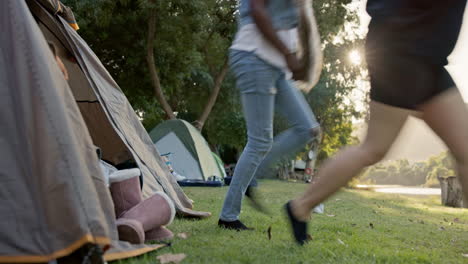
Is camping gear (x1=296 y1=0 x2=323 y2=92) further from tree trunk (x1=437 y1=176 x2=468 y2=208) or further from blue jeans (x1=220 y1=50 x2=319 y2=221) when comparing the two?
tree trunk (x1=437 y1=176 x2=468 y2=208)

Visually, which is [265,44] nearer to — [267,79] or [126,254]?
[267,79]

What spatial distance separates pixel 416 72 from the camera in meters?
2.12

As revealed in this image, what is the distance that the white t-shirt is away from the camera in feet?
9.69

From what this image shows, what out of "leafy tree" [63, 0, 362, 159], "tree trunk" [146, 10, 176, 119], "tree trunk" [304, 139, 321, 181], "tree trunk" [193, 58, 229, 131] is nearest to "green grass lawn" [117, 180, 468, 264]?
"leafy tree" [63, 0, 362, 159]

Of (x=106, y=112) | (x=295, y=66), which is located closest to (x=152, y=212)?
(x=295, y=66)

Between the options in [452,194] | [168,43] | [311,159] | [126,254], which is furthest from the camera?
[311,159]

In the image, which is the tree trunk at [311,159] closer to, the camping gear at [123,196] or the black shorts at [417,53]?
the camping gear at [123,196]

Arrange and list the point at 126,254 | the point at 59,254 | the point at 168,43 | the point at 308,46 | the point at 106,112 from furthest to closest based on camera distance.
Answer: the point at 168,43 → the point at 106,112 → the point at 308,46 → the point at 126,254 → the point at 59,254

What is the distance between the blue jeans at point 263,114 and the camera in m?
3.00

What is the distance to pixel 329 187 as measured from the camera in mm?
2389

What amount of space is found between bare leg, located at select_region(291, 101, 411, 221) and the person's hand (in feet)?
2.30

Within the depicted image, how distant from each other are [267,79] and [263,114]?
22cm

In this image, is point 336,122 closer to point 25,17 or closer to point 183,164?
point 183,164

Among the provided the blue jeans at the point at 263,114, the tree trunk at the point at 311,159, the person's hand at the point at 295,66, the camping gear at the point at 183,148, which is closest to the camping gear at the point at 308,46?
the person's hand at the point at 295,66
